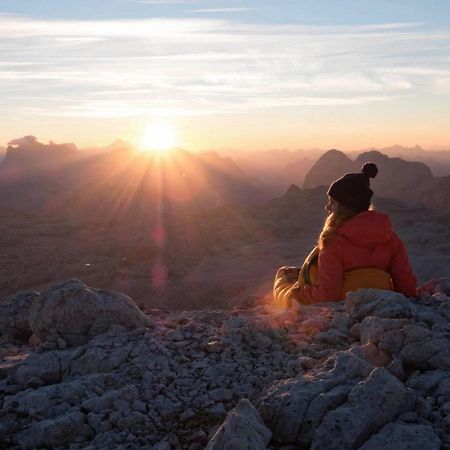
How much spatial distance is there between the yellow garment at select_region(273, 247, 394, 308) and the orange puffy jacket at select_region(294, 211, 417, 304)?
5 centimetres

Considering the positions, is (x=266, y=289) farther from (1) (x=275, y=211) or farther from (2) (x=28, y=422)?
(1) (x=275, y=211)

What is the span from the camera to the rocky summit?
2656 millimetres

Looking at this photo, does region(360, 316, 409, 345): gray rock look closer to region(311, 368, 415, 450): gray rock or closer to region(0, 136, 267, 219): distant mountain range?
region(311, 368, 415, 450): gray rock

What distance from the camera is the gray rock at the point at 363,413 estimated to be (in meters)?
2.55

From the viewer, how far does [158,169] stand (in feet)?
196

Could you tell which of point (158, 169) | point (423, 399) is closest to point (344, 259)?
point (423, 399)

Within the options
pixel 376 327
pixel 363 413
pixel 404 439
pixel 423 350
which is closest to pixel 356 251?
pixel 376 327

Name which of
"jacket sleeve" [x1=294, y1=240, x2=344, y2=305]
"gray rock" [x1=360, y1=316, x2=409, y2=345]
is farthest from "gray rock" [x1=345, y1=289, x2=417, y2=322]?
"jacket sleeve" [x1=294, y1=240, x2=344, y2=305]

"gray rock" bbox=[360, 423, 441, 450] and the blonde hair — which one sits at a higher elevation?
the blonde hair

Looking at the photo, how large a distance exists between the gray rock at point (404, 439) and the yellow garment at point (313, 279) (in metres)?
2.20

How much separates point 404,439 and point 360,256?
2.29m

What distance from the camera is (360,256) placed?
4605mm

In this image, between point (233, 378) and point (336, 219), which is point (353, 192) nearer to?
point (336, 219)

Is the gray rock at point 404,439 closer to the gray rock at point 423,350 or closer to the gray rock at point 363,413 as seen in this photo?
the gray rock at point 363,413
